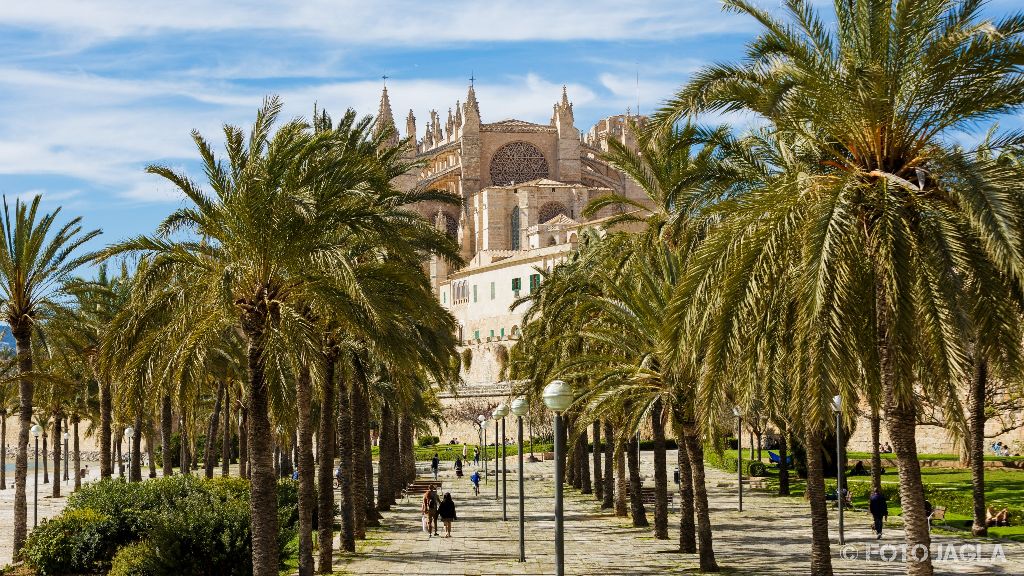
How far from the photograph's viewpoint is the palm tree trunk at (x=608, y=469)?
28500 millimetres

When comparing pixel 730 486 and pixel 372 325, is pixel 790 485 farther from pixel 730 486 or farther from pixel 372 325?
pixel 372 325

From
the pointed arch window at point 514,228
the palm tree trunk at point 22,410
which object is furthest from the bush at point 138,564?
the pointed arch window at point 514,228

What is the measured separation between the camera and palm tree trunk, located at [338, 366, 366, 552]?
22.3 metres

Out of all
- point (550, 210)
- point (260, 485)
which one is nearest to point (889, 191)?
point (260, 485)

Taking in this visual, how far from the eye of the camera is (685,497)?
20.5 metres

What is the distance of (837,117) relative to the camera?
11141 millimetres

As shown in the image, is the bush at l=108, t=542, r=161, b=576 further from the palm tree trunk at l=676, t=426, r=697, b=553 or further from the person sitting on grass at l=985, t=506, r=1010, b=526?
the person sitting on grass at l=985, t=506, r=1010, b=526

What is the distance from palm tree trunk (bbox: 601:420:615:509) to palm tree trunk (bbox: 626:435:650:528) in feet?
6.11

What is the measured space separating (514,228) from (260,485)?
72.4m

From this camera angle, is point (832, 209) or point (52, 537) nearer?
point (832, 209)

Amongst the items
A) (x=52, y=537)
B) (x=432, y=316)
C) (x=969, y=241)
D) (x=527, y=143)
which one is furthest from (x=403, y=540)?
(x=527, y=143)

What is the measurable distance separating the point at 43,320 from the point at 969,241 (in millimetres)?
18602

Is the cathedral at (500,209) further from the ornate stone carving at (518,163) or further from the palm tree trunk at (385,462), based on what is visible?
the palm tree trunk at (385,462)

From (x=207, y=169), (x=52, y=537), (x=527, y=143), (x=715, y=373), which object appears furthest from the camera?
(x=527, y=143)
